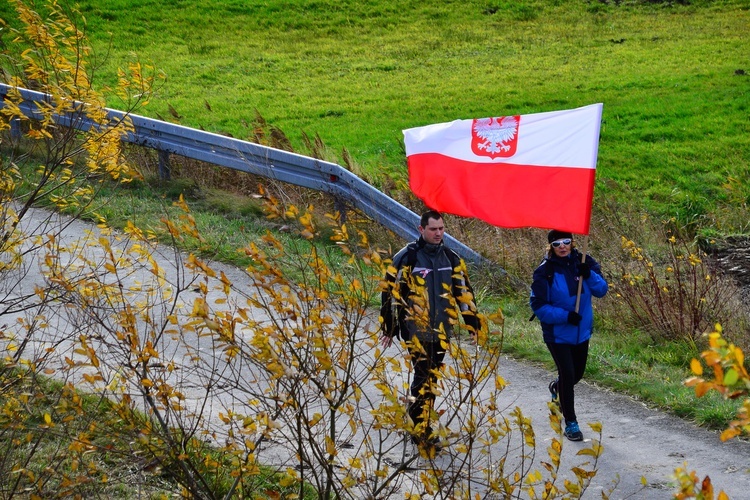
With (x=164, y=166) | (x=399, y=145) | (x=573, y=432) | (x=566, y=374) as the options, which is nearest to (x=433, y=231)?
(x=566, y=374)

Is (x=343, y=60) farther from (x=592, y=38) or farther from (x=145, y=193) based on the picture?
(x=145, y=193)

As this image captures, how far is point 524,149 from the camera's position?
8.11 meters

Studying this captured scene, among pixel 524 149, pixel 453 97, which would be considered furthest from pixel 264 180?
pixel 453 97

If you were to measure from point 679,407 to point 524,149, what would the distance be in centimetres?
232

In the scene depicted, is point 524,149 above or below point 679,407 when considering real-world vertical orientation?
above

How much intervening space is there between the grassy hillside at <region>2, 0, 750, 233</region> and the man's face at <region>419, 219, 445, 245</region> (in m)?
7.68

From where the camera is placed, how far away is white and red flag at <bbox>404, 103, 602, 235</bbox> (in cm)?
767

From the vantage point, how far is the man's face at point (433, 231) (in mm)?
6859

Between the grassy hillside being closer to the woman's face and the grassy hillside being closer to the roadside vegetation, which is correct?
the roadside vegetation

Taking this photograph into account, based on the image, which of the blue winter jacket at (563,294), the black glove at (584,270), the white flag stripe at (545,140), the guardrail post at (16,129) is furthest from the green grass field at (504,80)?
the white flag stripe at (545,140)

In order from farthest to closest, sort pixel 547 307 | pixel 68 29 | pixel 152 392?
1. pixel 547 307
2. pixel 68 29
3. pixel 152 392

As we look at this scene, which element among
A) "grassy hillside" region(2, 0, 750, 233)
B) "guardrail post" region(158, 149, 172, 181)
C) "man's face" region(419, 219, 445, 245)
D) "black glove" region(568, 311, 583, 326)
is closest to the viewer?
"man's face" region(419, 219, 445, 245)

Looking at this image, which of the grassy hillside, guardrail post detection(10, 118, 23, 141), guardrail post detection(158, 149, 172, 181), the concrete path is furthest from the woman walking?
guardrail post detection(10, 118, 23, 141)

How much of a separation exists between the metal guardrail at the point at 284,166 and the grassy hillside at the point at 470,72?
2.86 metres
